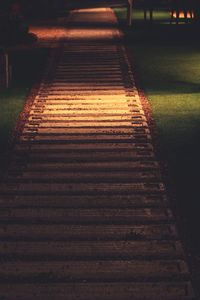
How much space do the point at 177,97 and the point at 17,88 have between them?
3.46 m

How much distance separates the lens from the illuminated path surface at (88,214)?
153 inches

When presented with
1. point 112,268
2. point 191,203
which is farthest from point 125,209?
point 112,268

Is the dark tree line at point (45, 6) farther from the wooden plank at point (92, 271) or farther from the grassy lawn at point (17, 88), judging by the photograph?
the wooden plank at point (92, 271)

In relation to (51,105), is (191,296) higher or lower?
higher

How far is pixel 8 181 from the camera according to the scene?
591 centimetres

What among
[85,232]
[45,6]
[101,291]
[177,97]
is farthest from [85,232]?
[45,6]

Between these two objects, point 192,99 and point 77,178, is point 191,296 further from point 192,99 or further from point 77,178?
point 192,99

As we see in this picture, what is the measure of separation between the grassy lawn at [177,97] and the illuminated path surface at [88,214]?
243 millimetres

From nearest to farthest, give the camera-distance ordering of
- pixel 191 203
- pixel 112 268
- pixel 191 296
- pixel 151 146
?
1. pixel 191 296
2. pixel 112 268
3. pixel 191 203
4. pixel 151 146

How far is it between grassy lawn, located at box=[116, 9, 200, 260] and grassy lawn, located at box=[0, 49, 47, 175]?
225 cm

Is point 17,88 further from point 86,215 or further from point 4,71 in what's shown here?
point 86,215

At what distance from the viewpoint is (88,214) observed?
5.02m

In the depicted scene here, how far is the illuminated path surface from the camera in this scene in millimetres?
3891

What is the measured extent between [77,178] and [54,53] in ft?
34.1
